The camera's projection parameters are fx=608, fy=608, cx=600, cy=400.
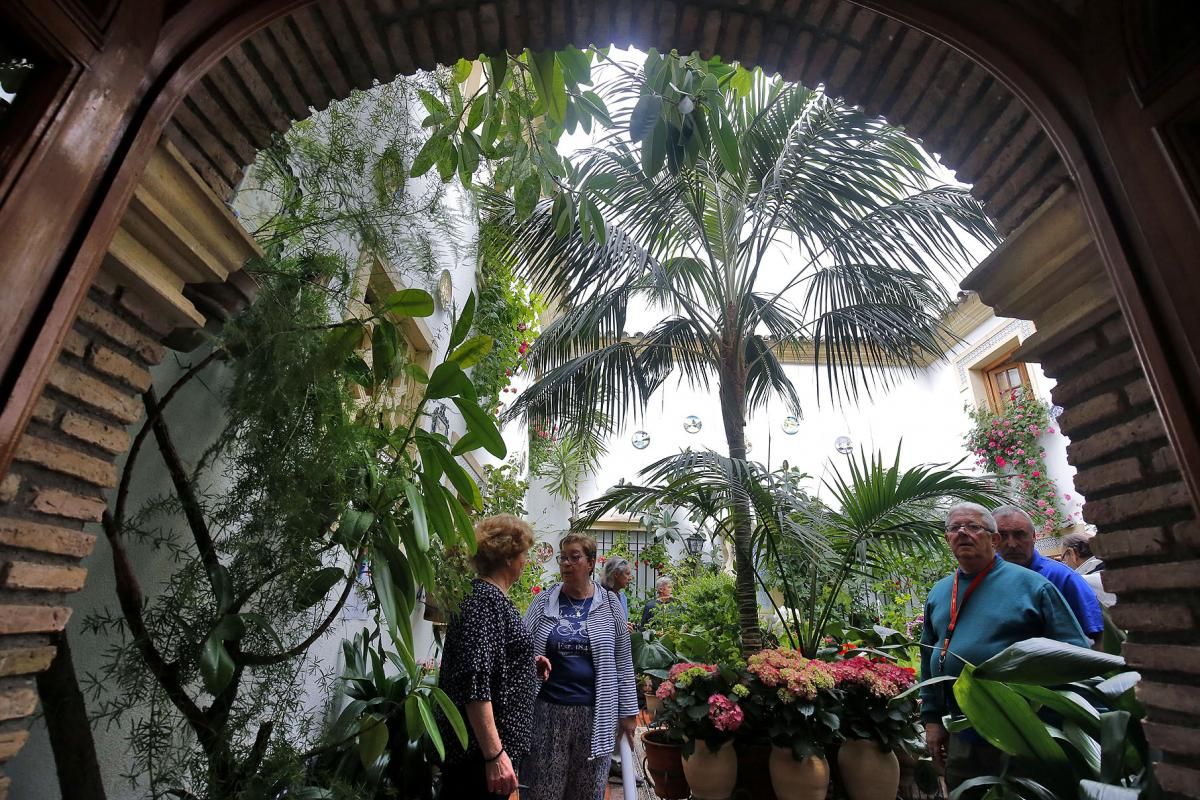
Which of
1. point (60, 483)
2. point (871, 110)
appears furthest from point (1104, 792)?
point (60, 483)

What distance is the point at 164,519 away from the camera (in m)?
1.99

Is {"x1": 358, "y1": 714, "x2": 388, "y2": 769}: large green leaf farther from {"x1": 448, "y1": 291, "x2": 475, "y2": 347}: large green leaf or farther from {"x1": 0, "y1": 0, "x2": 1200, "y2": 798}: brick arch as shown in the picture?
{"x1": 448, "y1": 291, "x2": 475, "y2": 347}: large green leaf

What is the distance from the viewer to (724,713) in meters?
3.41

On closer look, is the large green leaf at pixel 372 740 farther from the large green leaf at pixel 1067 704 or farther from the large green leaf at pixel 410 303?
the large green leaf at pixel 1067 704

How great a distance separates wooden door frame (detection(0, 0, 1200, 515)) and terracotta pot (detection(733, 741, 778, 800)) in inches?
119

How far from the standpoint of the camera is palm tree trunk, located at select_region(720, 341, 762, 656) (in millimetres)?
3881

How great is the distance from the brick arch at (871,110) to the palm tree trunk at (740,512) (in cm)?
218

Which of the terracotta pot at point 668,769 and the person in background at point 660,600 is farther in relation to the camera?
the person in background at point 660,600

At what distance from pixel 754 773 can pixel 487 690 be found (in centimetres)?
238

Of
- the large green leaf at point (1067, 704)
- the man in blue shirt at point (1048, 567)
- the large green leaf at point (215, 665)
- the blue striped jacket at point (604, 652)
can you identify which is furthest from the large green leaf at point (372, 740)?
the man in blue shirt at point (1048, 567)

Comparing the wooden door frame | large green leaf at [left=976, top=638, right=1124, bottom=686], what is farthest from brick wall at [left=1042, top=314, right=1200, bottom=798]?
the wooden door frame

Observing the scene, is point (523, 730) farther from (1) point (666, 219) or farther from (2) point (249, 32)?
(1) point (666, 219)

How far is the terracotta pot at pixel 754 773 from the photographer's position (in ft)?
12.0

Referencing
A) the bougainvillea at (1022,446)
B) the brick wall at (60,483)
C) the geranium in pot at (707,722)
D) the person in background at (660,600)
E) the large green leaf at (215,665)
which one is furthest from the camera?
the bougainvillea at (1022,446)
